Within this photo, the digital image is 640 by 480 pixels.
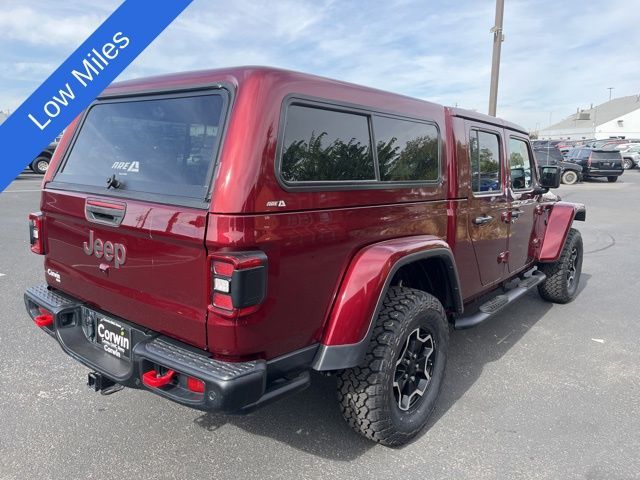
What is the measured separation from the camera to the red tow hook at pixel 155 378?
220 cm

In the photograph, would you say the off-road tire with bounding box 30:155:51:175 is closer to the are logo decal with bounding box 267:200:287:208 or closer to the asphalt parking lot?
the asphalt parking lot

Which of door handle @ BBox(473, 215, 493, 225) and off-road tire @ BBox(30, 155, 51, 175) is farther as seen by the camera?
off-road tire @ BBox(30, 155, 51, 175)

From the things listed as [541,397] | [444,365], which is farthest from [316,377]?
[541,397]

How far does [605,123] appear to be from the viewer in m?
72.1

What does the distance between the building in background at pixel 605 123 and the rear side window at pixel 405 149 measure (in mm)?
74442

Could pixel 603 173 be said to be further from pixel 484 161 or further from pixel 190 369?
pixel 190 369

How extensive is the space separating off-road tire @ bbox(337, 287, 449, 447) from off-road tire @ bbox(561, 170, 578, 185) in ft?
72.3

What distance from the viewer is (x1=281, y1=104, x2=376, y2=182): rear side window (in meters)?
2.31

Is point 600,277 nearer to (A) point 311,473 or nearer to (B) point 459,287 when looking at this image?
(B) point 459,287

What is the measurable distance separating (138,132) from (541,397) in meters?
3.02

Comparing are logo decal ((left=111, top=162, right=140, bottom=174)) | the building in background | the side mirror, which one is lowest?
the side mirror

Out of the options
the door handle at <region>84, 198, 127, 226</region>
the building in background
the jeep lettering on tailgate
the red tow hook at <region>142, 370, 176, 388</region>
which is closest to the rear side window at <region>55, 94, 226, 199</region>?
the door handle at <region>84, 198, 127, 226</region>

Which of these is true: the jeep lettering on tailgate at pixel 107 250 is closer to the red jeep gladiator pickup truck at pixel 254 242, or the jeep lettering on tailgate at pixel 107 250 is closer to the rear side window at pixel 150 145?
the red jeep gladiator pickup truck at pixel 254 242

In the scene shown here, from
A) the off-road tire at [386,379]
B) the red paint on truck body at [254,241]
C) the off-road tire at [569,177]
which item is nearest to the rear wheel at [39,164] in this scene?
the red paint on truck body at [254,241]
